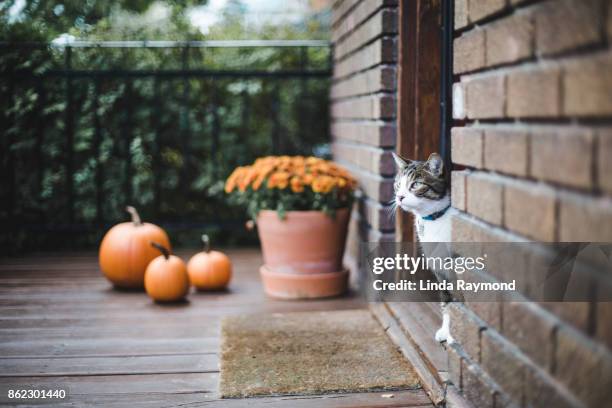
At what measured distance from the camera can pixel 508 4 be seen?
1.61 m

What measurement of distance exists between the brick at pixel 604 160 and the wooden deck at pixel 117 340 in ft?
4.04

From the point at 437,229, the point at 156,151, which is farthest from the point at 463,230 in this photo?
the point at 156,151

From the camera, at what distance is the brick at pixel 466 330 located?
1890mm

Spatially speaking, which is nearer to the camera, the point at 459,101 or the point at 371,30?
the point at 459,101

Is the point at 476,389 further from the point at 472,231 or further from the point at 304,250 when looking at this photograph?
the point at 304,250

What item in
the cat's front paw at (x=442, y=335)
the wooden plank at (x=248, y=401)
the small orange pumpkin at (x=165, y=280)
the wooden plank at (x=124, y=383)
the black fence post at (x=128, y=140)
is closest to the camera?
the wooden plank at (x=248, y=401)

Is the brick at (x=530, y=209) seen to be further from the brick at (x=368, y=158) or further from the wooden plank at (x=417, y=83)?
the brick at (x=368, y=158)

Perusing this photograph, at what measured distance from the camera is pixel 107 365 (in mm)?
2623

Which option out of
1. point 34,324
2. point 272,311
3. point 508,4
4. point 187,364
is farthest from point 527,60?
point 34,324

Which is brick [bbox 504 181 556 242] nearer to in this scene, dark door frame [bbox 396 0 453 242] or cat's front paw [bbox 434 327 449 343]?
cat's front paw [bbox 434 327 449 343]

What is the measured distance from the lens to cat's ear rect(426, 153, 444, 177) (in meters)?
2.62

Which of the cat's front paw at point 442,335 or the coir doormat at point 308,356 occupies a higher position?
the cat's front paw at point 442,335

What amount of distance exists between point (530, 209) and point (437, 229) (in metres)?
1.15

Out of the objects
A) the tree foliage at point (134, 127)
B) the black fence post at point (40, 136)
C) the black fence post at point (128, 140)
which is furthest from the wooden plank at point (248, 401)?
the black fence post at point (40, 136)
